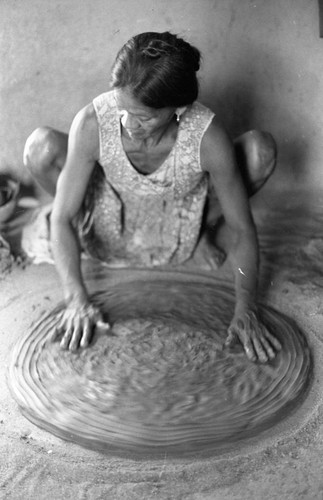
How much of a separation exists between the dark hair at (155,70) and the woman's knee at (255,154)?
1.61 feet

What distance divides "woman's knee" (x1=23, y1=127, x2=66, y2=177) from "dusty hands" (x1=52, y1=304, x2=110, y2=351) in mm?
533

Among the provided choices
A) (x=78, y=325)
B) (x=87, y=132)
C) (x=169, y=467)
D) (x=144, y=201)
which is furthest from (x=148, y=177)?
(x=169, y=467)

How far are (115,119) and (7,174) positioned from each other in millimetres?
871

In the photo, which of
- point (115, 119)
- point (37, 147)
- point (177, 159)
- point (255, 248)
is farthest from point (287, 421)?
point (37, 147)

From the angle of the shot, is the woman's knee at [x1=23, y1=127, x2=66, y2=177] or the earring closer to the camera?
the earring

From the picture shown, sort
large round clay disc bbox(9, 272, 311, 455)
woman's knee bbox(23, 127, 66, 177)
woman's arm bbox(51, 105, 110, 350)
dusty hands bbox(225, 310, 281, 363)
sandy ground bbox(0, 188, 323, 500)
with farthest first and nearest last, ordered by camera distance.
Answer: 1. woman's knee bbox(23, 127, 66, 177)
2. woman's arm bbox(51, 105, 110, 350)
3. dusty hands bbox(225, 310, 281, 363)
4. large round clay disc bbox(9, 272, 311, 455)
5. sandy ground bbox(0, 188, 323, 500)

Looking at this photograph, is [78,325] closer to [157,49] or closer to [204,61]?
[157,49]

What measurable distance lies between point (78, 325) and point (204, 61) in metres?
1.21

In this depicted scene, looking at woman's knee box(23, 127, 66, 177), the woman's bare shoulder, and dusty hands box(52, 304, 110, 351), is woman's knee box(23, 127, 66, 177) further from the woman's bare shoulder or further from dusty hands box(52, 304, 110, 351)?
dusty hands box(52, 304, 110, 351)

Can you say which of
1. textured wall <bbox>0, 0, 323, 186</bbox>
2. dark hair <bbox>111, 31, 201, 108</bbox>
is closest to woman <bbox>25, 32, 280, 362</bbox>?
dark hair <bbox>111, 31, 201, 108</bbox>

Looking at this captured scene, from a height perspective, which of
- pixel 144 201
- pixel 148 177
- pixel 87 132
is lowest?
pixel 144 201

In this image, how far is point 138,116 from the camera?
186cm

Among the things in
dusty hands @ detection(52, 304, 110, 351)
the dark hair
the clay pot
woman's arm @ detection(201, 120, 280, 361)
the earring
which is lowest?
dusty hands @ detection(52, 304, 110, 351)

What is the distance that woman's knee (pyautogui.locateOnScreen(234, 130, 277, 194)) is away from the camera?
228 cm
